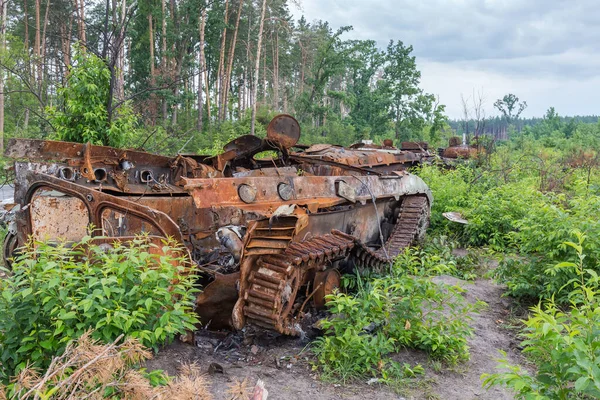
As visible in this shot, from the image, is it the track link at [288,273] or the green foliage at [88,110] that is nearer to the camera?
the track link at [288,273]

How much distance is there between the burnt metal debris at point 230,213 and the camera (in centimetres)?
489

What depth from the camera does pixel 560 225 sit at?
260 inches

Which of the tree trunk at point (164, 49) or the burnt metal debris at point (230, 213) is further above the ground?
the tree trunk at point (164, 49)

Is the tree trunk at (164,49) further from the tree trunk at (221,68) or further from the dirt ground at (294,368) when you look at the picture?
the dirt ground at (294,368)

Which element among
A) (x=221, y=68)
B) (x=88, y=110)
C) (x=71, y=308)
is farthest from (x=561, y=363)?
(x=221, y=68)

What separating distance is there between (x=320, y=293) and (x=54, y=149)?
3.77m

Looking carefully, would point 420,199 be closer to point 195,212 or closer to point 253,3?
point 195,212

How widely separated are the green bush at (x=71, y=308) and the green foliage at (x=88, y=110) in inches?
211

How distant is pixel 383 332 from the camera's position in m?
5.13

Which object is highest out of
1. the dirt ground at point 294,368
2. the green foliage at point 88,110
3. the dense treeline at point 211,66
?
the dense treeline at point 211,66

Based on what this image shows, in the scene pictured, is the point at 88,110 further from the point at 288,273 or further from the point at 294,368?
the point at 294,368

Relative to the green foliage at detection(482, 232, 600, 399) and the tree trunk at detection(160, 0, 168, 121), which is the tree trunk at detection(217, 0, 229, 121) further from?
→ the green foliage at detection(482, 232, 600, 399)

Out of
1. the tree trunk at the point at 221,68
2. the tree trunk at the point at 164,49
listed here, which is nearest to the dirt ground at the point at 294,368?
the tree trunk at the point at 164,49

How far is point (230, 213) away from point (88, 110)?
4693 millimetres
